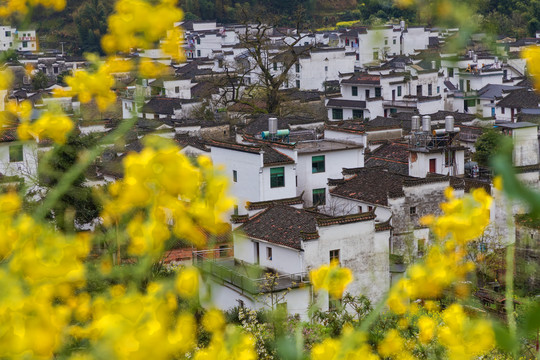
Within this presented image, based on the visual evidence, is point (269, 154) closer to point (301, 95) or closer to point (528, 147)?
point (528, 147)

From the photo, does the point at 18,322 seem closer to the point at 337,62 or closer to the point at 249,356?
the point at 249,356

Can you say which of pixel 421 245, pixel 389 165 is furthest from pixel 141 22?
pixel 389 165

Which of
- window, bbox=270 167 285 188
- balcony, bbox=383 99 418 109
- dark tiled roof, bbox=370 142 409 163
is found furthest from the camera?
balcony, bbox=383 99 418 109

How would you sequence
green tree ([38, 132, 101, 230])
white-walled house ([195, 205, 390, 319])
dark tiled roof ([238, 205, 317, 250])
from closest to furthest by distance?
green tree ([38, 132, 101, 230]) → white-walled house ([195, 205, 390, 319]) → dark tiled roof ([238, 205, 317, 250])


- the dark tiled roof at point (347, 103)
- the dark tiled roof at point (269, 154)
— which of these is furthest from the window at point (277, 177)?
the dark tiled roof at point (347, 103)

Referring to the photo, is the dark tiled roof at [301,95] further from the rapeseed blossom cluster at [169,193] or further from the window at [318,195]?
the rapeseed blossom cluster at [169,193]

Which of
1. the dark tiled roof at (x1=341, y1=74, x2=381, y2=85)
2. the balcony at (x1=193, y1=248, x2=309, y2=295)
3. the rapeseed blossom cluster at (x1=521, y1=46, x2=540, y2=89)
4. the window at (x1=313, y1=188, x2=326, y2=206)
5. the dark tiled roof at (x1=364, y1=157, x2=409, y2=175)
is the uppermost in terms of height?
the rapeseed blossom cluster at (x1=521, y1=46, x2=540, y2=89)

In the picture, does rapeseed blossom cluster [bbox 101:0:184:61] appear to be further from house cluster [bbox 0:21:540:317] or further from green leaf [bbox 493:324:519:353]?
green leaf [bbox 493:324:519:353]

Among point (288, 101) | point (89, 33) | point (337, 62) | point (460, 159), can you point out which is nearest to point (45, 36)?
point (89, 33)

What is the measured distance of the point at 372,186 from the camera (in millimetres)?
11945

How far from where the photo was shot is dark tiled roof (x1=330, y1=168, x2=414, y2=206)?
37.9 ft

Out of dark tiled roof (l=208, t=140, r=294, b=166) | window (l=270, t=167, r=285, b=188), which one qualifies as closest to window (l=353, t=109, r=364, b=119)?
dark tiled roof (l=208, t=140, r=294, b=166)

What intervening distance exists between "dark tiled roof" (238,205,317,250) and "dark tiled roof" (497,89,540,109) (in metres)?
11.1

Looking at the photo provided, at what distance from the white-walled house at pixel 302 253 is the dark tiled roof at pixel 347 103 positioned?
11.8 metres
